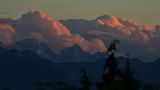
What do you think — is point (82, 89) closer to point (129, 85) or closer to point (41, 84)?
point (129, 85)

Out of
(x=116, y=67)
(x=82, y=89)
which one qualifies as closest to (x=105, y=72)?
(x=116, y=67)

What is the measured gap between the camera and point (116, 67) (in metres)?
68.1

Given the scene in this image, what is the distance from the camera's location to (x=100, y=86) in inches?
2712

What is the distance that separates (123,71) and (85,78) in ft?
23.1

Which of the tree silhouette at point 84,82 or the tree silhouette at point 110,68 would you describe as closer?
the tree silhouette at point 110,68

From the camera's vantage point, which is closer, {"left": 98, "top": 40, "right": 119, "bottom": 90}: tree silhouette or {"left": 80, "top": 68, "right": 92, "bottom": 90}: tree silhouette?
{"left": 98, "top": 40, "right": 119, "bottom": 90}: tree silhouette

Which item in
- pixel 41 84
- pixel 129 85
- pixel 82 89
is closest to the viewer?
pixel 129 85

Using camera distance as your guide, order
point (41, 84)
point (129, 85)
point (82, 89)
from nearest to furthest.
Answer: point (129, 85) → point (82, 89) → point (41, 84)

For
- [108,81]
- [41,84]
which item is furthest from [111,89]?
[41,84]

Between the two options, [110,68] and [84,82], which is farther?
[84,82]

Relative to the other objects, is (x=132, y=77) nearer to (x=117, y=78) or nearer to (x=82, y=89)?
(x=117, y=78)

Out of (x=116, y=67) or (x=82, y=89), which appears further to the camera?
(x=82, y=89)

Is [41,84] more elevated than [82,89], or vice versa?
[82,89]

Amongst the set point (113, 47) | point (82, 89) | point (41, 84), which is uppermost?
point (113, 47)
